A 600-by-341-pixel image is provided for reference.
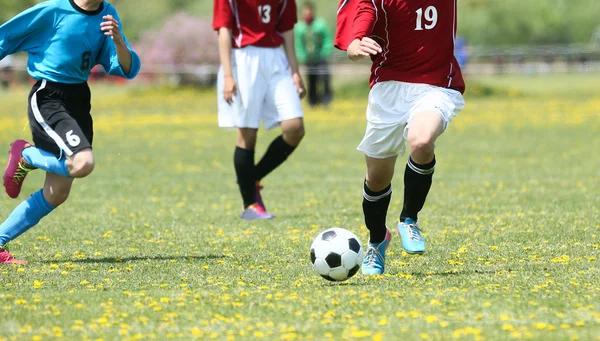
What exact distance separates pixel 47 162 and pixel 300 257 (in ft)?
5.89

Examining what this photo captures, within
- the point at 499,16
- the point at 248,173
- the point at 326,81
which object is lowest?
the point at 499,16

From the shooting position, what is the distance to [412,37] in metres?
5.94

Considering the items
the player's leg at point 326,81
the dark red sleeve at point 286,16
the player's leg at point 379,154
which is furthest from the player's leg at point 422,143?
the player's leg at point 326,81

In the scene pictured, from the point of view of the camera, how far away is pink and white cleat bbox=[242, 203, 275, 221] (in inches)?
347

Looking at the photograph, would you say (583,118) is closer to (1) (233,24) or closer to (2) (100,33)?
(1) (233,24)

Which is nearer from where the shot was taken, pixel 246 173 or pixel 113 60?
pixel 113 60

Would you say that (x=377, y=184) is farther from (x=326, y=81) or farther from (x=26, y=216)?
(x=326, y=81)

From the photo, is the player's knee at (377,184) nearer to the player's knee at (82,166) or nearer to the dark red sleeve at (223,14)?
the player's knee at (82,166)

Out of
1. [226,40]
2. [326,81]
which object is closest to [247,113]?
[226,40]

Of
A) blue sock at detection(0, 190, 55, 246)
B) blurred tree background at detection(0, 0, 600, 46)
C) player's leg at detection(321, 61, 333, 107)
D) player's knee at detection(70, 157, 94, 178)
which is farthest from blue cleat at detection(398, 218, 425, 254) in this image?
blurred tree background at detection(0, 0, 600, 46)

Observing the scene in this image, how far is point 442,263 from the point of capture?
20.7 ft

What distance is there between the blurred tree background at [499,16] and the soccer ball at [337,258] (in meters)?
48.8

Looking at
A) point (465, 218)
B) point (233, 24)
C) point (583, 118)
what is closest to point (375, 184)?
point (465, 218)

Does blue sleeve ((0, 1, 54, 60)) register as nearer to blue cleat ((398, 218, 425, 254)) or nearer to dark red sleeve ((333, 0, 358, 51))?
dark red sleeve ((333, 0, 358, 51))
